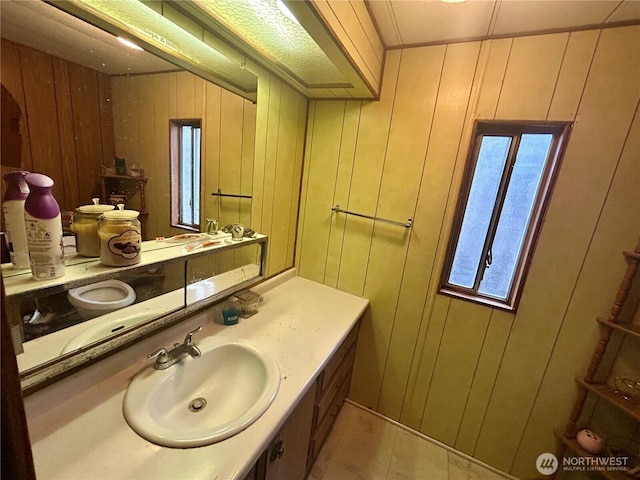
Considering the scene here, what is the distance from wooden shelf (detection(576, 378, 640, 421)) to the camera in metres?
1.06

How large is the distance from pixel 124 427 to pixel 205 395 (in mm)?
286

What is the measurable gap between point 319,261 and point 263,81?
3.48 feet

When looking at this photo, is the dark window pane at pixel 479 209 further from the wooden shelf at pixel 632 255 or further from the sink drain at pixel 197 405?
the sink drain at pixel 197 405

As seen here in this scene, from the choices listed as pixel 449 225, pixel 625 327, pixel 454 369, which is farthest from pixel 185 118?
pixel 625 327

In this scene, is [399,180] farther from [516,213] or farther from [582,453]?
[582,453]

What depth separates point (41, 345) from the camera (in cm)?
66

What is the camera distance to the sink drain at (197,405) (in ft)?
2.84

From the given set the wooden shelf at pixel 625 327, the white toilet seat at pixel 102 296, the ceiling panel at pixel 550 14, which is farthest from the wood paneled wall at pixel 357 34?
the wooden shelf at pixel 625 327

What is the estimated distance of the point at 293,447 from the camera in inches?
39.6

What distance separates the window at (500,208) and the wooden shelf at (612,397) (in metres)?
0.42

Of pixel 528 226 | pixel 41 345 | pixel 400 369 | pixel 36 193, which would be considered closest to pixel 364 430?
pixel 400 369

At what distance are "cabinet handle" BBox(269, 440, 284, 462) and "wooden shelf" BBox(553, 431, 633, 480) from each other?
4.46 ft

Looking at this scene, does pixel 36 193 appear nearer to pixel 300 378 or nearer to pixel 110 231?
pixel 110 231

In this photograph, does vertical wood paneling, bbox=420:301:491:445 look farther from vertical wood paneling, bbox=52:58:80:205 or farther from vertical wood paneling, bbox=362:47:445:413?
vertical wood paneling, bbox=52:58:80:205
